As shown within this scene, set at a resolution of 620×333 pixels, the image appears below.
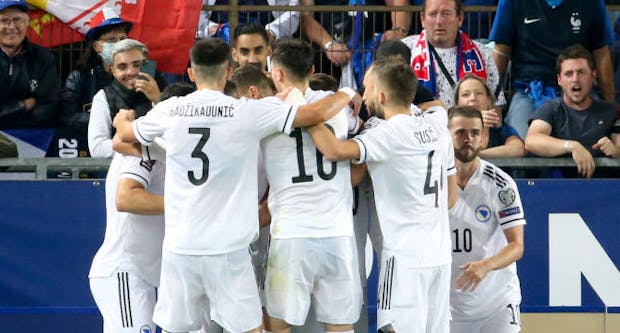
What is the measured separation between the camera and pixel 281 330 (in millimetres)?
9461

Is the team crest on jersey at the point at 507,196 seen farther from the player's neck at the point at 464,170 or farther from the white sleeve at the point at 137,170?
the white sleeve at the point at 137,170

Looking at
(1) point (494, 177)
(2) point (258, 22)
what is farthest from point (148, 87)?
(1) point (494, 177)

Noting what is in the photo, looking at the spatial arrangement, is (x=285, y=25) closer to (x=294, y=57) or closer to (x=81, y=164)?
(x=81, y=164)

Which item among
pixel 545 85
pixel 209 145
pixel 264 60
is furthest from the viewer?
pixel 545 85

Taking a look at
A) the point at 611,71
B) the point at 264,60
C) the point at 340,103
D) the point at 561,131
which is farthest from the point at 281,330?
the point at 611,71

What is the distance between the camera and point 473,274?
9898 millimetres

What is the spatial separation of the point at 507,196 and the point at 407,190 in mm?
1140

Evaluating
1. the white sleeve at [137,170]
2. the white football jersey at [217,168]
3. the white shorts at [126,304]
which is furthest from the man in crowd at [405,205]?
the white shorts at [126,304]

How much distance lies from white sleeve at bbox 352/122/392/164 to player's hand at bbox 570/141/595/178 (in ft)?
8.94

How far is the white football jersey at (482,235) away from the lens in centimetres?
1042

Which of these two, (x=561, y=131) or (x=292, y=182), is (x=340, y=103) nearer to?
(x=292, y=182)

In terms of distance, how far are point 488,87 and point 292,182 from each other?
305cm

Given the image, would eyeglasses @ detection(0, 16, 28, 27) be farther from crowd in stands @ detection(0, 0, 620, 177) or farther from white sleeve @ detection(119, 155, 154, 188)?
white sleeve @ detection(119, 155, 154, 188)

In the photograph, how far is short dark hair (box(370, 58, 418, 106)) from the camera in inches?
375
